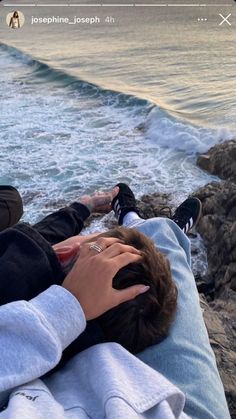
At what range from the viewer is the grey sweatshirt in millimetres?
1382

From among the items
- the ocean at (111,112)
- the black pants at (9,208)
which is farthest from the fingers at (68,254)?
the ocean at (111,112)

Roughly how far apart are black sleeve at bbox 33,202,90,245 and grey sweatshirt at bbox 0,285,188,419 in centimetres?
137

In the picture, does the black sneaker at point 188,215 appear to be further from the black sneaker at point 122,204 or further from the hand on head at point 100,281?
the hand on head at point 100,281

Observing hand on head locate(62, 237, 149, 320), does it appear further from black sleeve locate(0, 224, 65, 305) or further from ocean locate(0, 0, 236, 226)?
ocean locate(0, 0, 236, 226)

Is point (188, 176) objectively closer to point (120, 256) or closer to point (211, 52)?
point (120, 256)

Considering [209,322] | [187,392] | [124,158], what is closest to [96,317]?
[187,392]

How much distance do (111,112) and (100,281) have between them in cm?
1050

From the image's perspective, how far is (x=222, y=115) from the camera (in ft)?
36.4

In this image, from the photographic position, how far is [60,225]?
127 inches

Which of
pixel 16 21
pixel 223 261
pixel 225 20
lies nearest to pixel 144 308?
pixel 223 261

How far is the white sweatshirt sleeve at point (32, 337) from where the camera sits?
4.69 feet

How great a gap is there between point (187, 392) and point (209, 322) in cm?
126

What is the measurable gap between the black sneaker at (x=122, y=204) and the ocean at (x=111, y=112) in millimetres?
2084

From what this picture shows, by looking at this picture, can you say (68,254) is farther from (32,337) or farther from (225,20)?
(225,20)
